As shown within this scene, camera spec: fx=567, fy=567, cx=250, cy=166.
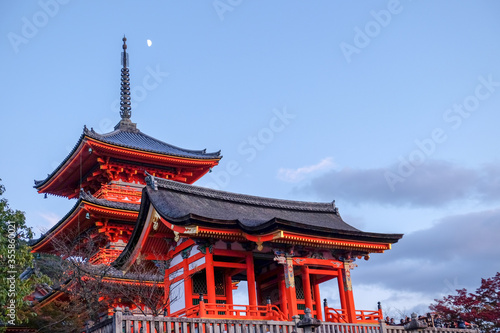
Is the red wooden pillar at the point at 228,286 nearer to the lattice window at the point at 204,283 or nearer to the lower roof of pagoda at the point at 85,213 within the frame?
the lattice window at the point at 204,283

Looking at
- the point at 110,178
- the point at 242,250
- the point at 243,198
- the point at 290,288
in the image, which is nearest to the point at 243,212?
the point at 243,198

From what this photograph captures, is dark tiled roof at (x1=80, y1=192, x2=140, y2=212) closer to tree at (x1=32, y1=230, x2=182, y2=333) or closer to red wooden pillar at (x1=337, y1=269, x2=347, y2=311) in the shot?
tree at (x1=32, y1=230, x2=182, y2=333)

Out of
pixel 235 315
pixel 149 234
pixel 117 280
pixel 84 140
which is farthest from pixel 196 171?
pixel 235 315

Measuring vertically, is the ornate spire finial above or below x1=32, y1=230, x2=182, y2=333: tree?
above

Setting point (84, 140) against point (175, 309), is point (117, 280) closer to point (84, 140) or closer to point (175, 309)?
point (175, 309)

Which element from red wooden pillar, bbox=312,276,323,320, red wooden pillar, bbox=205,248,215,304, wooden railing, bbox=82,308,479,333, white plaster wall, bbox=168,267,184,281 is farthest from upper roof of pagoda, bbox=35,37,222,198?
wooden railing, bbox=82,308,479,333

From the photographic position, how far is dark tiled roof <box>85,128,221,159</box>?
108ft

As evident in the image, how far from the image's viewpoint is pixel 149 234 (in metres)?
20.6

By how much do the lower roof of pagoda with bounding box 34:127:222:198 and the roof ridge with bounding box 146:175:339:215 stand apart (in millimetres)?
9696

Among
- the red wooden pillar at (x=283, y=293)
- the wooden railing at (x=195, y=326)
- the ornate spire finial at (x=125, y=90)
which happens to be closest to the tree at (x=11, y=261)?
the wooden railing at (x=195, y=326)

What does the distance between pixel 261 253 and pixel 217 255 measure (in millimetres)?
1689

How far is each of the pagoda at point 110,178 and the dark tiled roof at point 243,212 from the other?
7725 millimetres

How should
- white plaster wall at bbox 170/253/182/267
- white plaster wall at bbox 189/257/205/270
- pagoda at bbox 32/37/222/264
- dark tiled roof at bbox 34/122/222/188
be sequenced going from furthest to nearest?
dark tiled roof at bbox 34/122/222/188 → pagoda at bbox 32/37/222/264 → white plaster wall at bbox 170/253/182/267 → white plaster wall at bbox 189/257/205/270

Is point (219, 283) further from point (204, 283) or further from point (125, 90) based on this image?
point (125, 90)
